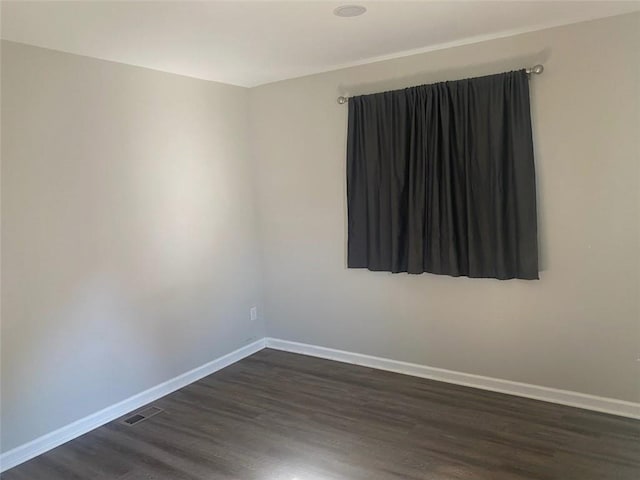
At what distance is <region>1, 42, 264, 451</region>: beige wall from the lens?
8.98ft

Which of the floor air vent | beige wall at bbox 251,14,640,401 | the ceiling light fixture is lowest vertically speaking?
the floor air vent

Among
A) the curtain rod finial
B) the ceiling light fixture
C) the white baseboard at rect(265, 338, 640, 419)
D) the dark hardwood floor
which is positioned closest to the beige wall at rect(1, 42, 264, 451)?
the dark hardwood floor

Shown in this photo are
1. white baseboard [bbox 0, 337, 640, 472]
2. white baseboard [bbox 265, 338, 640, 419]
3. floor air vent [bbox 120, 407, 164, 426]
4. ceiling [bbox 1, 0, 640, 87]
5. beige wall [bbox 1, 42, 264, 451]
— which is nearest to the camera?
ceiling [bbox 1, 0, 640, 87]

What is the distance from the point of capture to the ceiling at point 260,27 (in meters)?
2.36

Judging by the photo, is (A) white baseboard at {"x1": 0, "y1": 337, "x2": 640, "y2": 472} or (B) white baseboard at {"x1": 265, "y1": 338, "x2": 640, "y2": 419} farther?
(B) white baseboard at {"x1": 265, "y1": 338, "x2": 640, "y2": 419}

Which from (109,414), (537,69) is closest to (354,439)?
(109,414)

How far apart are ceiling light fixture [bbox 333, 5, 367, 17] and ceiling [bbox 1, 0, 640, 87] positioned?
0.04 metres

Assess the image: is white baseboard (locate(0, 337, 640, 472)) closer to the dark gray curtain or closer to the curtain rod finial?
the dark gray curtain

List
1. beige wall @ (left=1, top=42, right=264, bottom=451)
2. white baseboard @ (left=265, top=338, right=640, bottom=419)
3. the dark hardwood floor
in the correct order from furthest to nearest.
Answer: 1. white baseboard @ (left=265, top=338, right=640, bottom=419)
2. beige wall @ (left=1, top=42, right=264, bottom=451)
3. the dark hardwood floor

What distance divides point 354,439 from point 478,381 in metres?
1.10

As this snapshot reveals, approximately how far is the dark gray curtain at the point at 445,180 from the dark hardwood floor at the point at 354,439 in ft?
2.89

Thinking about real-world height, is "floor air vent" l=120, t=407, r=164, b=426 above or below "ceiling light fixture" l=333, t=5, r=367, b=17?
below

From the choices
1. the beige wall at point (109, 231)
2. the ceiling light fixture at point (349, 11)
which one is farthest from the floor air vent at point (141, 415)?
the ceiling light fixture at point (349, 11)

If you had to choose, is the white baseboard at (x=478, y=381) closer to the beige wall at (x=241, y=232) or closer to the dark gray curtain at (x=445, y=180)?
the beige wall at (x=241, y=232)
